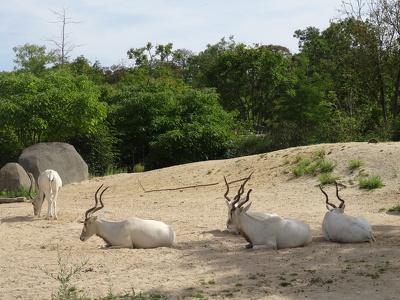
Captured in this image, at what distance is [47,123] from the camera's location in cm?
2152

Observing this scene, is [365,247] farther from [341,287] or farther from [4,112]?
[4,112]

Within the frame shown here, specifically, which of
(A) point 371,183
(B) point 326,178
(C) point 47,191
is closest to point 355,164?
(B) point 326,178

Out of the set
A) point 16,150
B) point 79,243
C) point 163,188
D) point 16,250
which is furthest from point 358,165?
point 16,150

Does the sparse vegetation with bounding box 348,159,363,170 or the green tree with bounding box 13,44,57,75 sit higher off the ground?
the green tree with bounding box 13,44,57,75

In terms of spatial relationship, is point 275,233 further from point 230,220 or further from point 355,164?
point 355,164

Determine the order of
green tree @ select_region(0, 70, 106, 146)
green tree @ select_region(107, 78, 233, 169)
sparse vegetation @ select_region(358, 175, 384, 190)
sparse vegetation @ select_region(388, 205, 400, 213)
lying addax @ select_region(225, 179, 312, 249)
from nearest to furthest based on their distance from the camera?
lying addax @ select_region(225, 179, 312, 249)
sparse vegetation @ select_region(388, 205, 400, 213)
sparse vegetation @ select_region(358, 175, 384, 190)
green tree @ select_region(0, 70, 106, 146)
green tree @ select_region(107, 78, 233, 169)

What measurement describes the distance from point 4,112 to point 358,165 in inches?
491

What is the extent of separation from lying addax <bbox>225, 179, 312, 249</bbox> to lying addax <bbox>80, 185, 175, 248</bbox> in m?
1.33

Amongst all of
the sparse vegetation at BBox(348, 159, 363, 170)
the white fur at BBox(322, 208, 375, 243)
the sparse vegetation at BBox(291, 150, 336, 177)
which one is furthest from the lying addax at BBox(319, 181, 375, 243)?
the sparse vegetation at BBox(291, 150, 336, 177)

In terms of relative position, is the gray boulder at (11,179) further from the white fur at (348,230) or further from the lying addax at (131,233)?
the white fur at (348,230)

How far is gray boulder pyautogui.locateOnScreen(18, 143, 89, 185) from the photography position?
19973 mm

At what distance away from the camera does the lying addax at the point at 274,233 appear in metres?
9.28

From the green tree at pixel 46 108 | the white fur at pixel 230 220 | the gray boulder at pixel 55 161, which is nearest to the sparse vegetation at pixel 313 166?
the white fur at pixel 230 220

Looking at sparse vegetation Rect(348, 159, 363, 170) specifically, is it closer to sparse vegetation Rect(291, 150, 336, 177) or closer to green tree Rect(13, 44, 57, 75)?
sparse vegetation Rect(291, 150, 336, 177)
